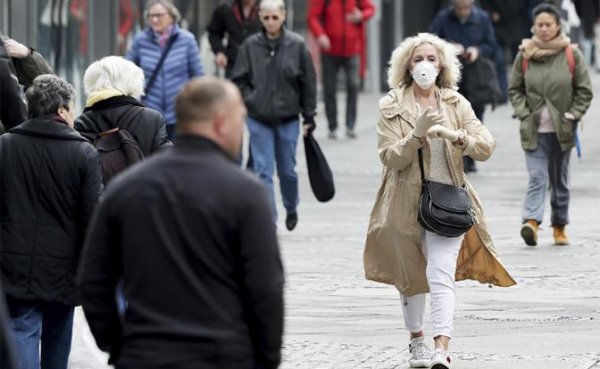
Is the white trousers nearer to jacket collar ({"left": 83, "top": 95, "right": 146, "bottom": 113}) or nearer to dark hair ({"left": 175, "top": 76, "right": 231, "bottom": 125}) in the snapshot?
jacket collar ({"left": 83, "top": 95, "right": 146, "bottom": 113})

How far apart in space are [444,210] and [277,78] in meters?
5.81

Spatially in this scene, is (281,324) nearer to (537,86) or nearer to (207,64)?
(537,86)

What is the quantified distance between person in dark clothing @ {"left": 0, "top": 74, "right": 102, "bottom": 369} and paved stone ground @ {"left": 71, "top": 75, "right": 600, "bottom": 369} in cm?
33

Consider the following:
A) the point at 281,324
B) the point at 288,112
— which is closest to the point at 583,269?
the point at 288,112

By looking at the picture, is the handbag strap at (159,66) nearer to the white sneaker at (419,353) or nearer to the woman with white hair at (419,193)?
the woman with white hair at (419,193)

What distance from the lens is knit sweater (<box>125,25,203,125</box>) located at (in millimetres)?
14156

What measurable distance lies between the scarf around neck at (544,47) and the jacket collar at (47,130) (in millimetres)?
6624

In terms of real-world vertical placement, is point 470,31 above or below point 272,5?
below

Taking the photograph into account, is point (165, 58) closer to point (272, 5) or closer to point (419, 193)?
point (272, 5)

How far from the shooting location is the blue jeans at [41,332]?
7129 millimetres

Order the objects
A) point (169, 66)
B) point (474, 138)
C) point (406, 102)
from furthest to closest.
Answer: point (169, 66) → point (406, 102) → point (474, 138)

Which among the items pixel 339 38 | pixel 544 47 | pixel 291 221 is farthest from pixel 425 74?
pixel 339 38

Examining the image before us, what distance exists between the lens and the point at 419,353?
28.5 ft

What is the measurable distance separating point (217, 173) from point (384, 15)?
26.3 meters
